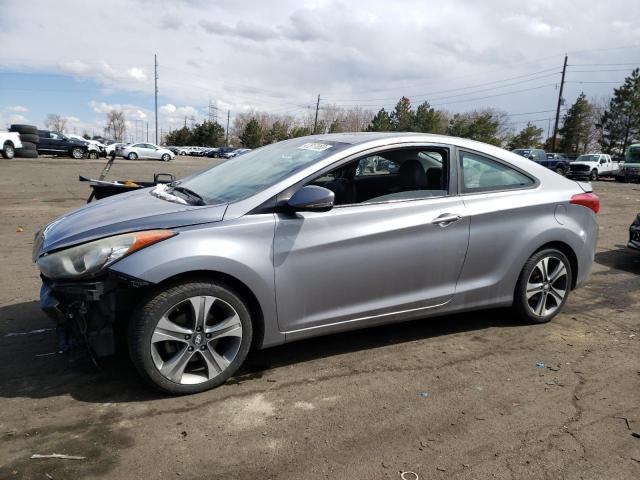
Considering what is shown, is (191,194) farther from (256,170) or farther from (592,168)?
(592,168)

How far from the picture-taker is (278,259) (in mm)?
3271

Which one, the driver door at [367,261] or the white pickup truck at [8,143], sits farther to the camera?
the white pickup truck at [8,143]

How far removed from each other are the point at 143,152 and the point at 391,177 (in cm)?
4267

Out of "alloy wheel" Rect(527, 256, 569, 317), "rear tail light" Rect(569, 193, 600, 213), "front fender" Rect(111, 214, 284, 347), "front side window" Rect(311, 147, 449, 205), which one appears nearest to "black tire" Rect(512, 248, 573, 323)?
"alloy wheel" Rect(527, 256, 569, 317)

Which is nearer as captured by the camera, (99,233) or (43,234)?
(99,233)

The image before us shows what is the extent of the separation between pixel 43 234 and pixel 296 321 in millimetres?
1794

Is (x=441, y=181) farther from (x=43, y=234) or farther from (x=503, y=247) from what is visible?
(x=43, y=234)

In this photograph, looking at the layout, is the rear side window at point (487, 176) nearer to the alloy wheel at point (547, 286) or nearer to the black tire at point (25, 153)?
the alloy wheel at point (547, 286)

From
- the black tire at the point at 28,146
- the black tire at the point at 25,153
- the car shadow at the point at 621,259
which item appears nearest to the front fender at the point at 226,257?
the car shadow at the point at 621,259

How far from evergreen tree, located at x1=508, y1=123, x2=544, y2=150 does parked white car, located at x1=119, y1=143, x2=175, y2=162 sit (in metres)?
39.2

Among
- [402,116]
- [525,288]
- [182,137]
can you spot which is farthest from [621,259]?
[182,137]

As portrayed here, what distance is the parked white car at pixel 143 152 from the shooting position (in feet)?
141

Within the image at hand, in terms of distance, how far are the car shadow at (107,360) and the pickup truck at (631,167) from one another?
1330 inches

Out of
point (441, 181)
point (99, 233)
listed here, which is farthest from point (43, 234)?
point (441, 181)
